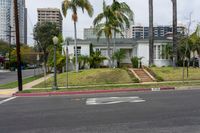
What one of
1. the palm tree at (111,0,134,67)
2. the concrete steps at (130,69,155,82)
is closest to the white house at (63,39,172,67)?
the palm tree at (111,0,134,67)

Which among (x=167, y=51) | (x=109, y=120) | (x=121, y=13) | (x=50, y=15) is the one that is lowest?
(x=109, y=120)

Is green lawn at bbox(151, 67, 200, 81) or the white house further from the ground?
the white house

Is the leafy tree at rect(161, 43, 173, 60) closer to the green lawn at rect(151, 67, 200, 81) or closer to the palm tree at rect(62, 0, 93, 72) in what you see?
the green lawn at rect(151, 67, 200, 81)

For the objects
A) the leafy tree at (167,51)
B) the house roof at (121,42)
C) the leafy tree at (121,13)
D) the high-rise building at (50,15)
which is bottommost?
Result: the leafy tree at (167,51)

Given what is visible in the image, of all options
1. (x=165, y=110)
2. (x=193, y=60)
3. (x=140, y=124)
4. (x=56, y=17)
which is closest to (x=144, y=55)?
(x=193, y=60)

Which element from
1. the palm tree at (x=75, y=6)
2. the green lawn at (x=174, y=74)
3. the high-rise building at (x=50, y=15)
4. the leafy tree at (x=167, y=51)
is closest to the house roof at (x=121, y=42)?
the leafy tree at (x=167, y=51)

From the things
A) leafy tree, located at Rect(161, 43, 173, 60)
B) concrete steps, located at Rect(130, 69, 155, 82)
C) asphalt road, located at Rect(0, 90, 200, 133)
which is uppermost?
leafy tree, located at Rect(161, 43, 173, 60)

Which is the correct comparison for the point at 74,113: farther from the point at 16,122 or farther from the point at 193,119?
the point at 193,119

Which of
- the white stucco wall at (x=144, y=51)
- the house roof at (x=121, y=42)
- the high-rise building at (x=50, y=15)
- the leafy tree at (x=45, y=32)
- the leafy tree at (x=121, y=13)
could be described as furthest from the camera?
the high-rise building at (x=50, y=15)

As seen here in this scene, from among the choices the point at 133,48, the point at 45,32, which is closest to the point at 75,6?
the point at 133,48

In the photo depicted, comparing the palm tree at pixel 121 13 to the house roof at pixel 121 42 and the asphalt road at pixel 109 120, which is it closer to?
the house roof at pixel 121 42

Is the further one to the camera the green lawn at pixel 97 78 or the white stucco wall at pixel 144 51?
the white stucco wall at pixel 144 51

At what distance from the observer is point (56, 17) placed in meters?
109

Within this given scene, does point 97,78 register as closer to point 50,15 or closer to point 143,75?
point 143,75
